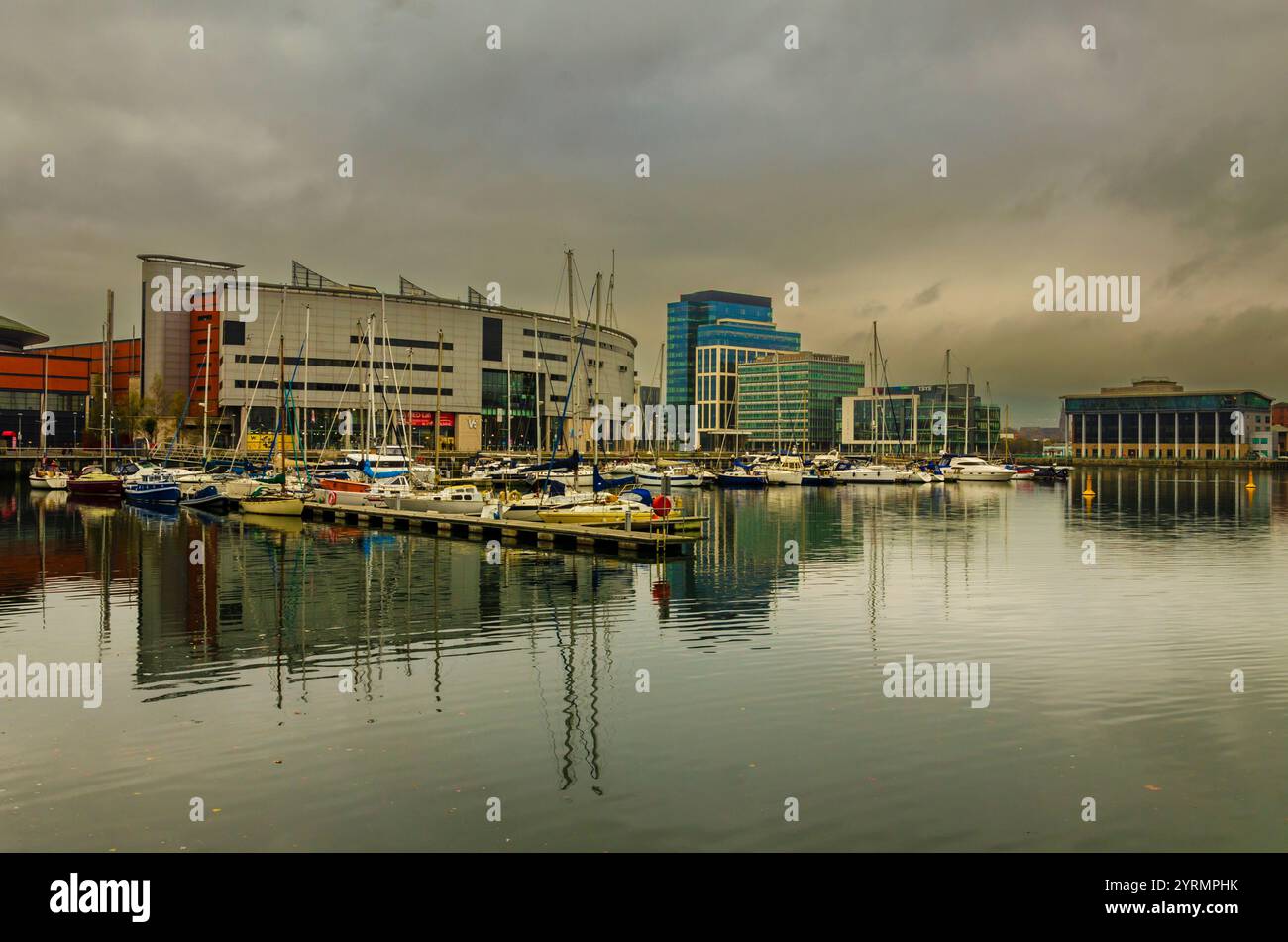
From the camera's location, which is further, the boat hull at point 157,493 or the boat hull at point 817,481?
the boat hull at point 817,481

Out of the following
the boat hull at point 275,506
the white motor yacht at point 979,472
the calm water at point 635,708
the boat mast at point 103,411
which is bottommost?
the calm water at point 635,708

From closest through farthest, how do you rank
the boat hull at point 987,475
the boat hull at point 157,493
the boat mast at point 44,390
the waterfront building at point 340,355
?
the boat hull at point 157,493, the boat mast at point 44,390, the waterfront building at point 340,355, the boat hull at point 987,475

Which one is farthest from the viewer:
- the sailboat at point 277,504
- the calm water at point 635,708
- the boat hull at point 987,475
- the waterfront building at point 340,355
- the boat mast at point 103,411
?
the boat hull at point 987,475

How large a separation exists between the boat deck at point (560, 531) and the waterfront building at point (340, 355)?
85857mm

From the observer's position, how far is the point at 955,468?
168000mm

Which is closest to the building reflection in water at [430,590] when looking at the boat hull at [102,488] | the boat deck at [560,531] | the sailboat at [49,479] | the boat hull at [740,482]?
the boat deck at [560,531]

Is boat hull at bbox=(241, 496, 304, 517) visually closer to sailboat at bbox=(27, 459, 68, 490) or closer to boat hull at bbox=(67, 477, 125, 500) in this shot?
boat hull at bbox=(67, 477, 125, 500)

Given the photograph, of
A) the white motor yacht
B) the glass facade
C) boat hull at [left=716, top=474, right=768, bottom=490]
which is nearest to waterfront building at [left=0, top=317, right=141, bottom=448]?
the glass facade

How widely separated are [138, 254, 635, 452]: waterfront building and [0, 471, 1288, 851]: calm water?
113514 millimetres

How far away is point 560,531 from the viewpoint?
56.2m

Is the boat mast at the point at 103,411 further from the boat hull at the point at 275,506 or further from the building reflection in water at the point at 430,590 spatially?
the boat hull at the point at 275,506

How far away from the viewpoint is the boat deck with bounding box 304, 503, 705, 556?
5406 cm

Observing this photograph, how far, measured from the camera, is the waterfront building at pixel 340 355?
164 metres
